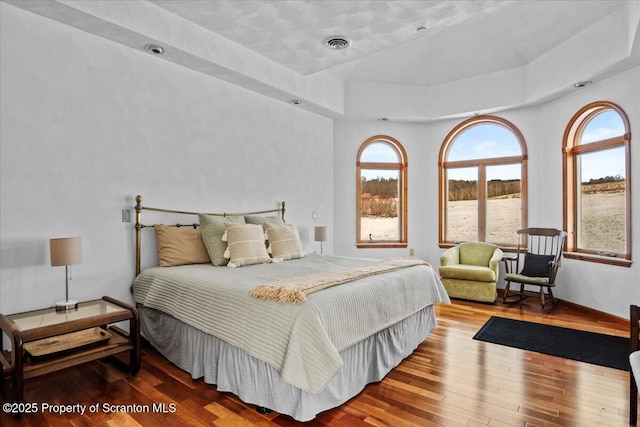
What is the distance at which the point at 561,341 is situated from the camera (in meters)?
3.49

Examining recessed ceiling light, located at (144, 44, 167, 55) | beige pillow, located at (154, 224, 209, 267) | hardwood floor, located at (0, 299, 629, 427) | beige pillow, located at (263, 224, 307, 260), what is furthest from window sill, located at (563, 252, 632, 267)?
recessed ceiling light, located at (144, 44, 167, 55)

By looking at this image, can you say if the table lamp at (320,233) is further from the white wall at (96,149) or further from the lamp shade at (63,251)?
the lamp shade at (63,251)

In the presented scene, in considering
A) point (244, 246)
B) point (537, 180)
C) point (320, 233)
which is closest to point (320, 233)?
point (320, 233)

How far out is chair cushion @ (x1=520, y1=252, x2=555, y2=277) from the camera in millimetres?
4719

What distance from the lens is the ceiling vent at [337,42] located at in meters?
3.70

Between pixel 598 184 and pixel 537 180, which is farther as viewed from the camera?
pixel 537 180

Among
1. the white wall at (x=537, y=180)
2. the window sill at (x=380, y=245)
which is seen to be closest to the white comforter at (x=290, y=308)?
the white wall at (x=537, y=180)

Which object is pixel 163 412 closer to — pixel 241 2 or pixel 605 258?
pixel 241 2

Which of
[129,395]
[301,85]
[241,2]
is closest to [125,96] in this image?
[241,2]

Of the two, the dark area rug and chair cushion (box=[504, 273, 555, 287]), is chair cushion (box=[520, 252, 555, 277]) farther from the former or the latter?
the dark area rug

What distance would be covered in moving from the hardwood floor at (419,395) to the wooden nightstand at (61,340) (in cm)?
24

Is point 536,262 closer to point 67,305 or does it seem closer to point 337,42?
point 337,42

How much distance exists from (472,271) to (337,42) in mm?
3366

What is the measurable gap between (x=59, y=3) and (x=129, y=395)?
281cm
